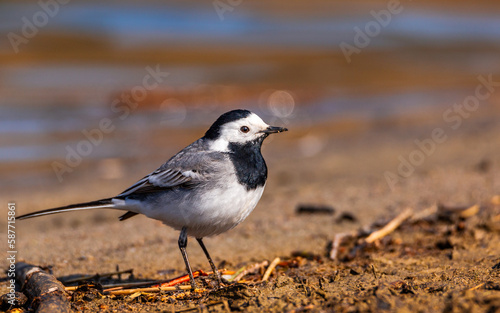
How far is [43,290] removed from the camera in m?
4.38

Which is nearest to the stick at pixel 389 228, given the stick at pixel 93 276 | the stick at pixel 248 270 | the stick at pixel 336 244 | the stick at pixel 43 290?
the stick at pixel 336 244

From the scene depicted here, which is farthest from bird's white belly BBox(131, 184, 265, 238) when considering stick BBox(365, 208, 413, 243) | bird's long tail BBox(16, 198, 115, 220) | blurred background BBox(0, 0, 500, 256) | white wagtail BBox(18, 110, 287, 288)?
blurred background BBox(0, 0, 500, 256)

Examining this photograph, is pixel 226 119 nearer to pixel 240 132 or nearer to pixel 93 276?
pixel 240 132

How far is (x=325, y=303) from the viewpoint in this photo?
3.86 meters

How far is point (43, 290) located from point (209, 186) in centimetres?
145

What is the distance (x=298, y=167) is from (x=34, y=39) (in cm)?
1603

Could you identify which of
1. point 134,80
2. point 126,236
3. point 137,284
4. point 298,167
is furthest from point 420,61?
point 137,284

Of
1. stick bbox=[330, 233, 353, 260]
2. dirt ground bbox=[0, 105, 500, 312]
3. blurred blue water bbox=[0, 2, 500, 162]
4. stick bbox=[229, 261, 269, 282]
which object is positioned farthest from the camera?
blurred blue water bbox=[0, 2, 500, 162]

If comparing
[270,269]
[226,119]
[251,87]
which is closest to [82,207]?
[226,119]

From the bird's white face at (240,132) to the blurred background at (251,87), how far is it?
2.32 meters

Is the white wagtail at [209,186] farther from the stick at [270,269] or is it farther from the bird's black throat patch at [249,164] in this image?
the stick at [270,269]

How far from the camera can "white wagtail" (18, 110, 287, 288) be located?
4945 millimetres

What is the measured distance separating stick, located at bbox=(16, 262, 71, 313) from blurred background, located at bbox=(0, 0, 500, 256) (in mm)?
3417

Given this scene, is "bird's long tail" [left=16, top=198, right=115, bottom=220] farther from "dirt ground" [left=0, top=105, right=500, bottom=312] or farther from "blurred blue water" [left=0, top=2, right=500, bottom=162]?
"blurred blue water" [left=0, top=2, right=500, bottom=162]
